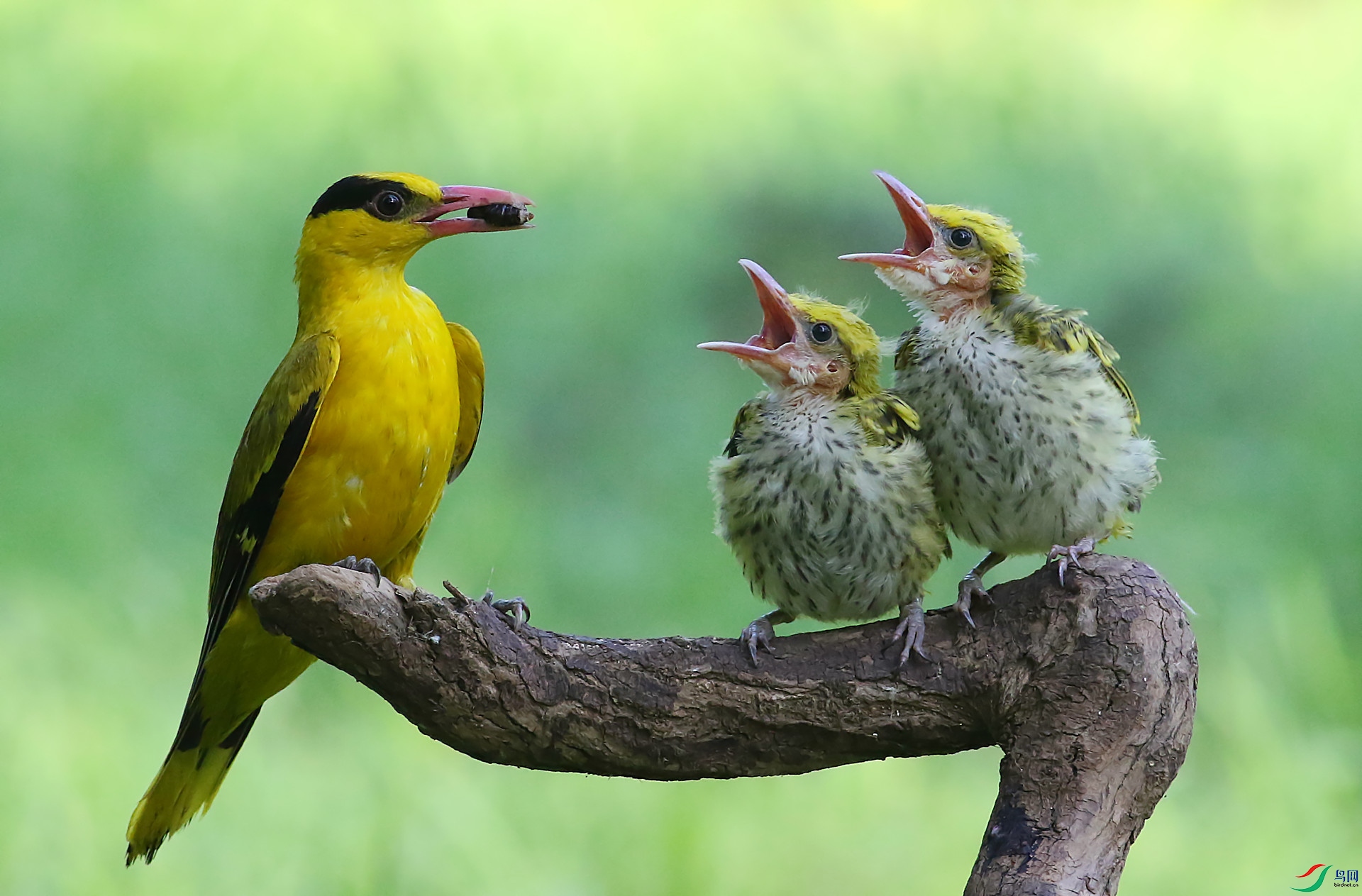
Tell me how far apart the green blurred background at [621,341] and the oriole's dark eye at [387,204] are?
47.8 inches

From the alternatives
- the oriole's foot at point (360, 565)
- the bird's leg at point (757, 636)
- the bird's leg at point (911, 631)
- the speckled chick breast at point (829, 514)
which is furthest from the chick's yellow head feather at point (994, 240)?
the oriole's foot at point (360, 565)

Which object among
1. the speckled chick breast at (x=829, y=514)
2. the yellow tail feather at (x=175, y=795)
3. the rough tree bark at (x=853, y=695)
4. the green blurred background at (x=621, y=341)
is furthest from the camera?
the green blurred background at (x=621, y=341)

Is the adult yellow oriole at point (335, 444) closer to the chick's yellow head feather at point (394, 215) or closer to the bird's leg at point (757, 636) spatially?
the chick's yellow head feather at point (394, 215)

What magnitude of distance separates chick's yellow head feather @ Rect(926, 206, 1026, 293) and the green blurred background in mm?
1211

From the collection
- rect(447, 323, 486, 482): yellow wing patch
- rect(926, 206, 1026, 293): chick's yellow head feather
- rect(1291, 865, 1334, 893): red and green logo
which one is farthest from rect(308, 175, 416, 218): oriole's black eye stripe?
rect(1291, 865, 1334, 893): red and green logo

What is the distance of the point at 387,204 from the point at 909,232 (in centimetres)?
95

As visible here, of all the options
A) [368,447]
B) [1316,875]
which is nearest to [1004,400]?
[368,447]

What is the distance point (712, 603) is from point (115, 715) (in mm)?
1526

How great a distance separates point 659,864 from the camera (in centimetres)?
324

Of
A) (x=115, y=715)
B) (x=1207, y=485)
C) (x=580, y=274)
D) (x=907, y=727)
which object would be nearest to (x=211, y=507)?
(x=115, y=715)

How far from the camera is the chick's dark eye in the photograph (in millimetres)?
2307

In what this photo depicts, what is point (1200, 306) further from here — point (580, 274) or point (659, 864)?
point (659, 864)

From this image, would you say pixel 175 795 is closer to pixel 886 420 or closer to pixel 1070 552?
pixel 886 420

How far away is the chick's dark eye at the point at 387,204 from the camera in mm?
2307
